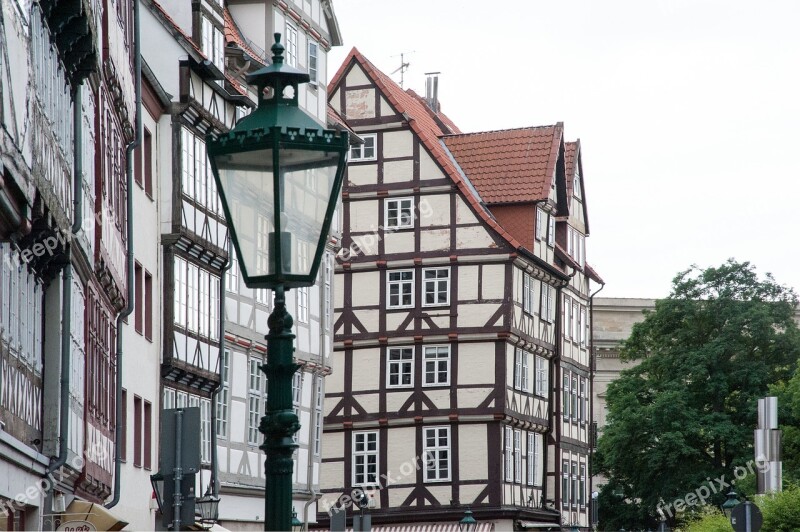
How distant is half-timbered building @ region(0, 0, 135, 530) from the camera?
44.6 ft

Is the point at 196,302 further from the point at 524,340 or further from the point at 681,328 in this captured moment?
the point at 681,328

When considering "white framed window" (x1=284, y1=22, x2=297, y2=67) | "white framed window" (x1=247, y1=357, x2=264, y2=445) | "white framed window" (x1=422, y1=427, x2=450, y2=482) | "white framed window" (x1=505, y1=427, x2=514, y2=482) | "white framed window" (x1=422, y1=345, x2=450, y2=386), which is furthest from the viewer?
"white framed window" (x1=422, y1=345, x2=450, y2=386)

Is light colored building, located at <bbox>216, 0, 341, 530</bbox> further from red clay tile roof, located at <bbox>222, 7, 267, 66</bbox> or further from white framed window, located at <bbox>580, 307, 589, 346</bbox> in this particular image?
white framed window, located at <bbox>580, 307, 589, 346</bbox>

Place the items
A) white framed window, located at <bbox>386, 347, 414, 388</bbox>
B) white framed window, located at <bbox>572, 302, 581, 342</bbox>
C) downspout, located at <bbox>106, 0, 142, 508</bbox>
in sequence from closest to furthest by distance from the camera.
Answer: downspout, located at <bbox>106, 0, 142, 508</bbox>, white framed window, located at <bbox>386, 347, 414, 388</bbox>, white framed window, located at <bbox>572, 302, 581, 342</bbox>

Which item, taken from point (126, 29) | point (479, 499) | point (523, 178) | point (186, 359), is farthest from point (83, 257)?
point (523, 178)

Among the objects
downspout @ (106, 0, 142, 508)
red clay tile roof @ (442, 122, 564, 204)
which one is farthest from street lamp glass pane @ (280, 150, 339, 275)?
red clay tile roof @ (442, 122, 564, 204)

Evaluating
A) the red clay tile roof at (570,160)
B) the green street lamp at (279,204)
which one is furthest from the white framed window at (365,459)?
the green street lamp at (279,204)

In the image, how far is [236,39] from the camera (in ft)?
107

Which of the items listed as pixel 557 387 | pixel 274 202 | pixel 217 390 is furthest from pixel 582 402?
pixel 274 202

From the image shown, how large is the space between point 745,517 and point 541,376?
2817 cm

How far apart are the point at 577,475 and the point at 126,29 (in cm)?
3131

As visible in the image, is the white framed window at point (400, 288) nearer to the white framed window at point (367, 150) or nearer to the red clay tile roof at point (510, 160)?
the white framed window at point (367, 150)

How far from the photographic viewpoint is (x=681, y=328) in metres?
54.7

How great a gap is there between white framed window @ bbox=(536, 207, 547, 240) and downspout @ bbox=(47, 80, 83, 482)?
3102cm
